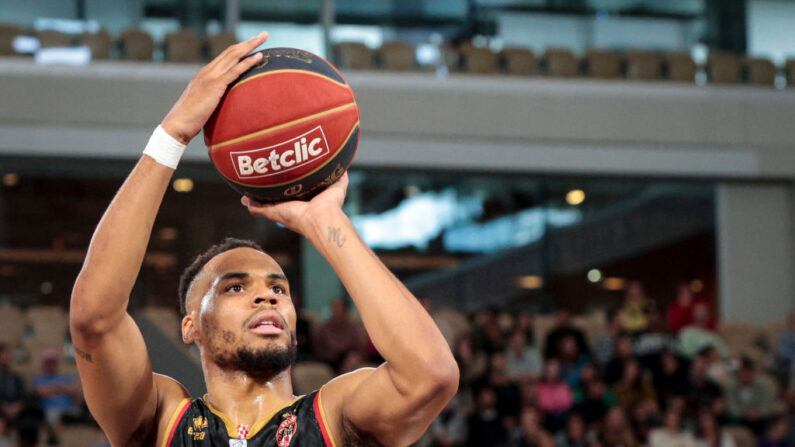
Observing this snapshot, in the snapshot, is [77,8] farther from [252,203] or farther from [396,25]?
[252,203]

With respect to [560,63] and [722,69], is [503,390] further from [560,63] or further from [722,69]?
[722,69]

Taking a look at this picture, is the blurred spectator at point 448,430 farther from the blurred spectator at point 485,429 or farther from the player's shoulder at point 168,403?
the player's shoulder at point 168,403

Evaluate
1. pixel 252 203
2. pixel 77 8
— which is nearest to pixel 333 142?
pixel 252 203

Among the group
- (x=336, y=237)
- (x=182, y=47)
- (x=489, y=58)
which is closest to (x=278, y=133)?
(x=336, y=237)

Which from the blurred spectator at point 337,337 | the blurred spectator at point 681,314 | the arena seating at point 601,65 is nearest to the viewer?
the blurred spectator at point 337,337

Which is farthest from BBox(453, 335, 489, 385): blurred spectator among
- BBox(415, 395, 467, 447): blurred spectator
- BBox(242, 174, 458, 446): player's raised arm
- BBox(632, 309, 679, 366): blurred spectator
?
BBox(242, 174, 458, 446): player's raised arm

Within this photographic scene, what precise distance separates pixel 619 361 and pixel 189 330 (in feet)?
24.4

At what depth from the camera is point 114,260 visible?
6.61 feet

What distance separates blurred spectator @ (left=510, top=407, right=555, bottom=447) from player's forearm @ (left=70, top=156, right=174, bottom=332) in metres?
6.35

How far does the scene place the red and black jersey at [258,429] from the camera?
2.23 metres

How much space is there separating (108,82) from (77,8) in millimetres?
1440

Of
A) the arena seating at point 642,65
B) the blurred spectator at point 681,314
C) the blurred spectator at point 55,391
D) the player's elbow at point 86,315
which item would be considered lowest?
the blurred spectator at point 681,314

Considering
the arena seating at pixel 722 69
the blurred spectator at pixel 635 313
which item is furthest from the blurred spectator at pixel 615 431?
the arena seating at pixel 722 69

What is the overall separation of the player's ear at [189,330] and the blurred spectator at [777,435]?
305 inches
